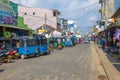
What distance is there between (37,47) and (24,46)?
275 centimetres

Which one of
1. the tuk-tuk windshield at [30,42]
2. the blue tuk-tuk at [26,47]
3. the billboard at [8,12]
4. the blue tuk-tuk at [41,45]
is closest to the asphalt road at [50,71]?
the blue tuk-tuk at [26,47]

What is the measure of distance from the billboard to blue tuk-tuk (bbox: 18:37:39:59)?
20.0 ft

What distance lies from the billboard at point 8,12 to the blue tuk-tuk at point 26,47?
6.11m

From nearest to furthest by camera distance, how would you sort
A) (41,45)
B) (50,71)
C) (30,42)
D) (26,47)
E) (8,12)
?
(50,71), (26,47), (30,42), (41,45), (8,12)

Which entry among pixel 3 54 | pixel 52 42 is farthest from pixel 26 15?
pixel 3 54

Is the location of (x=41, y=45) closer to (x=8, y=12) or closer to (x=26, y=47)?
(x=26, y=47)

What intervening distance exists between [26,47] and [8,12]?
35.0 feet

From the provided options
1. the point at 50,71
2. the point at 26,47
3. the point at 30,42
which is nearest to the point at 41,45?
the point at 30,42

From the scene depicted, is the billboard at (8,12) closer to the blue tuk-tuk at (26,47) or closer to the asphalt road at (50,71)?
the blue tuk-tuk at (26,47)

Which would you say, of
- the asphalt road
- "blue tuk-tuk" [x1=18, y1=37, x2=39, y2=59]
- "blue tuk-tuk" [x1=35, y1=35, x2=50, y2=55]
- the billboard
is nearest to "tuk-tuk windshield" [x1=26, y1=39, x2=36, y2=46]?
"blue tuk-tuk" [x1=18, y1=37, x2=39, y2=59]

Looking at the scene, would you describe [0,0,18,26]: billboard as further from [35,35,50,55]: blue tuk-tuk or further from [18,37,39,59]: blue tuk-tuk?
[18,37,39,59]: blue tuk-tuk

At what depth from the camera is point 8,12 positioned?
41344 millimetres

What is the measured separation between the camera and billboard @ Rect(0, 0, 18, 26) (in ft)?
126

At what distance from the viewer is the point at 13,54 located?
100 feet
